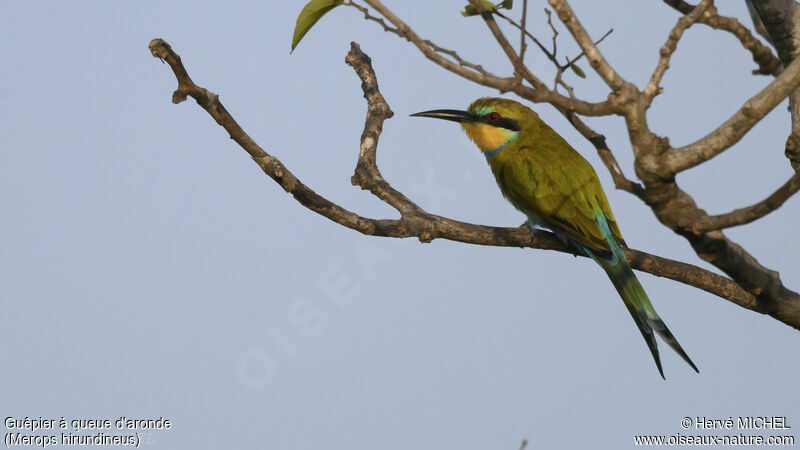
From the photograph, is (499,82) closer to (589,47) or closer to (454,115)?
(589,47)

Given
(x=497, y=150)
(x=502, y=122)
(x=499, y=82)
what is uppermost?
(x=502, y=122)

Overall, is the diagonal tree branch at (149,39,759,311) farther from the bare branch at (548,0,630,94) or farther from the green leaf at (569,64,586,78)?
the bare branch at (548,0,630,94)

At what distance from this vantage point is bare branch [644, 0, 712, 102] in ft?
6.64

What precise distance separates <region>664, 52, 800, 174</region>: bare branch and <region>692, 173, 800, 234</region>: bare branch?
148mm

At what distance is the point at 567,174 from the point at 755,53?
0.86m

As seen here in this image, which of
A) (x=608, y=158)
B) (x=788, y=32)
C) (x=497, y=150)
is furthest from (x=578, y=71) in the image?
(x=497, y=150)

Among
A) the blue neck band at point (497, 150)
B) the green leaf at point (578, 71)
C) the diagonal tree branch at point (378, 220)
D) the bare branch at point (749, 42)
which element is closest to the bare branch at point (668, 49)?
the green leaf at point (578, 71)

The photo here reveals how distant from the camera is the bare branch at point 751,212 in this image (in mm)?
1996

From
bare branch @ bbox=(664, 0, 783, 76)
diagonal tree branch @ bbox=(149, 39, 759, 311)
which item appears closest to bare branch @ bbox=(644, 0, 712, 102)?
diagonal tree branch @ bbox=(149, 39, 759, 311)

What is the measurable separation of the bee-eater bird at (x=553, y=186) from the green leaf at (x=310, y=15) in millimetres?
1556

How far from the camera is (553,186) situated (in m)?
3.71

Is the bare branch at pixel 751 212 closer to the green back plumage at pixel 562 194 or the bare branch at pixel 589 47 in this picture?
the bare branch at pixel 589 47

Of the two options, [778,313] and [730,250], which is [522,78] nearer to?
[730,250]

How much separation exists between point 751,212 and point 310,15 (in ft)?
4.04
